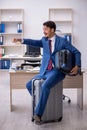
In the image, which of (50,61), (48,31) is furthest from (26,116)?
(48,31)

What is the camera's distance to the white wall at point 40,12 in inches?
343

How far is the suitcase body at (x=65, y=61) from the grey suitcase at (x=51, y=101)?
0.25 meters

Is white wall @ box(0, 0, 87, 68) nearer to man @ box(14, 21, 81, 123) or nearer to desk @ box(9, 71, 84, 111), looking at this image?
desk @ box(9, 71, 84, 111)

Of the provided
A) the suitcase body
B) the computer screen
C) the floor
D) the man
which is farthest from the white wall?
the suitcase body

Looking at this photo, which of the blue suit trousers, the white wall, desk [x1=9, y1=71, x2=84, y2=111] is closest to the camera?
the blue suit trousers

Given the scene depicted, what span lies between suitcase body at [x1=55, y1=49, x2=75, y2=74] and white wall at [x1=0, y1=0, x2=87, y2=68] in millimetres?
5063

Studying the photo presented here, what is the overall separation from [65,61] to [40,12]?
5222mm

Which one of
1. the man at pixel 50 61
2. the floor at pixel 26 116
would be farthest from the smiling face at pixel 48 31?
the floor at pixel 26 116

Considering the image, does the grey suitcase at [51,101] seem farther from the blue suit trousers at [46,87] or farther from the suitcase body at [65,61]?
the suitcase body at [65,61]

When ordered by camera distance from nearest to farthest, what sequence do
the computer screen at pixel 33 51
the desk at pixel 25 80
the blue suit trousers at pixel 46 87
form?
the blue suit trousers at pixel 46 87 < the desk at pixel 25 80 < the computer screen at pixel 33 51

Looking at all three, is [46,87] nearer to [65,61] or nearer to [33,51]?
[65,61]

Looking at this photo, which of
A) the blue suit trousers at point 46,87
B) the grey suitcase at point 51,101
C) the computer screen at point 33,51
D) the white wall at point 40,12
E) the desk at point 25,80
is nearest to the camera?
the blue suit trousers at point 46,87

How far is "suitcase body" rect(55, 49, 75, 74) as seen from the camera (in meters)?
3.78

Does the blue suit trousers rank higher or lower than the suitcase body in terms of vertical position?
lower
